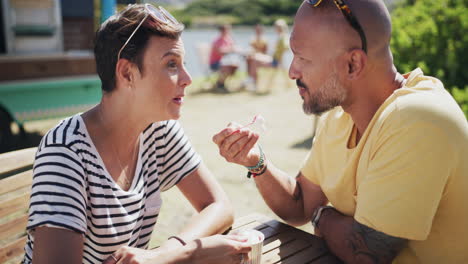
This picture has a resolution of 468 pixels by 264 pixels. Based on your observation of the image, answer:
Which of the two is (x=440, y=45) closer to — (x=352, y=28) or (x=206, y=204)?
(x=352, y=28)

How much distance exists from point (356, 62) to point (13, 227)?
1.71 m

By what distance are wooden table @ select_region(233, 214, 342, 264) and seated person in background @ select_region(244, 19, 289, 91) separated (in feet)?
34.5

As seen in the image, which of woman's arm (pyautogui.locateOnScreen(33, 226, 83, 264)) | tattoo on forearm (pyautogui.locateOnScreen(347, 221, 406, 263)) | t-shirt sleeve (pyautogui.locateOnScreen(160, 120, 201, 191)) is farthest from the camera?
t-shirt sleeve (pyautogui.locateOnScreen(160, 120, 201, 191))

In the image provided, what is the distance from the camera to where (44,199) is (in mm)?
1460

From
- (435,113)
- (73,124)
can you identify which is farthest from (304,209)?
(73,124)

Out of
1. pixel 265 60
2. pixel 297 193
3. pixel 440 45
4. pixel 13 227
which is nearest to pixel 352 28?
pixel 297 193

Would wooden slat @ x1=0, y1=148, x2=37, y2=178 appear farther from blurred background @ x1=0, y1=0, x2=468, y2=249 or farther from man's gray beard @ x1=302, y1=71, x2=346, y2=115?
blurred background @ x1=0, y1=0, x2=468, y2=249

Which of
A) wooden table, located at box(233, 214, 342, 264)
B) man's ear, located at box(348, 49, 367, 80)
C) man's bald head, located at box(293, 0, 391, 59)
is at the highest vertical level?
man's bald head, located at box(293, 0, 391, 59)

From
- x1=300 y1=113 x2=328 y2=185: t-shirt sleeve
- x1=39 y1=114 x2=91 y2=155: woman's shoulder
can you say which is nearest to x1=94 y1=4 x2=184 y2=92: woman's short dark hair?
x1=39 y1=114 x2=91 y2=155: woman's shoulder

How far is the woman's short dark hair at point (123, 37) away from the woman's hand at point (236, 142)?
474mm

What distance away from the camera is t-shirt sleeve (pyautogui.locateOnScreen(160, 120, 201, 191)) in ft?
6.86

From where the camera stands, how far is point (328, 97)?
74.2 inches

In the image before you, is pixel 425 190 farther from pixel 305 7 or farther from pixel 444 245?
pixel 305 7

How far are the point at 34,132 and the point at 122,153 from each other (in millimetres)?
6673
